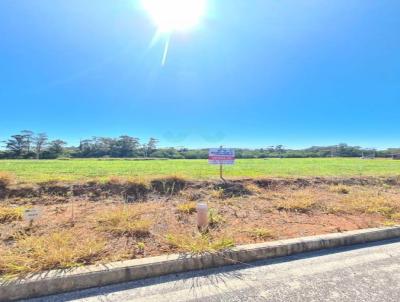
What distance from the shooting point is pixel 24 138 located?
66188 millimetres

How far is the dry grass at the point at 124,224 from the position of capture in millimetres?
3541

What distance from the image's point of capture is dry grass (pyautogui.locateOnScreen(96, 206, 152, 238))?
3.54 m

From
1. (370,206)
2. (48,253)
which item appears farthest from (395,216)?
(48,253)

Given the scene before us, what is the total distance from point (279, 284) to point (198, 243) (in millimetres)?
1055

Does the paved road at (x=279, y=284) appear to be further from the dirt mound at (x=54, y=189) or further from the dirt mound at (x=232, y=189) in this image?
the dirt mound at (x=54, y=189)

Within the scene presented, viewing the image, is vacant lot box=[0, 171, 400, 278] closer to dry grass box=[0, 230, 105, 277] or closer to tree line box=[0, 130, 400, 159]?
dry grass box=[0, 230, 105, 277]

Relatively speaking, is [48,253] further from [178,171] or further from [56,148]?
[56,148]

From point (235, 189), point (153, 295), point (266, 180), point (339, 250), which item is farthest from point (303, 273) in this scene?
point (266, 180)

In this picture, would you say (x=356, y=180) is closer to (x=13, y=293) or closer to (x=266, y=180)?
(x=266, y=180)

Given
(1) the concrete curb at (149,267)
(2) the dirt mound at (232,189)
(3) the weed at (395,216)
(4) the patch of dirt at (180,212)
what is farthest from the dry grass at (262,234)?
(3) the weed at (395,216)

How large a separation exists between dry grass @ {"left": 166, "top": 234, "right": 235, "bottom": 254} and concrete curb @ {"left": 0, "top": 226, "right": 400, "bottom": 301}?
104mm

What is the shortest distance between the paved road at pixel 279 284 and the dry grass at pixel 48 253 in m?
0.39

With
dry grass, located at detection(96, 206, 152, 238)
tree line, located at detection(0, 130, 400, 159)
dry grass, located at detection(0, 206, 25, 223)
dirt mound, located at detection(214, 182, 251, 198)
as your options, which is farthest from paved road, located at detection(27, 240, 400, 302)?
tree line, located at detection(0, 130, 400, 159)

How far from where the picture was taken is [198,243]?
10.3ft
